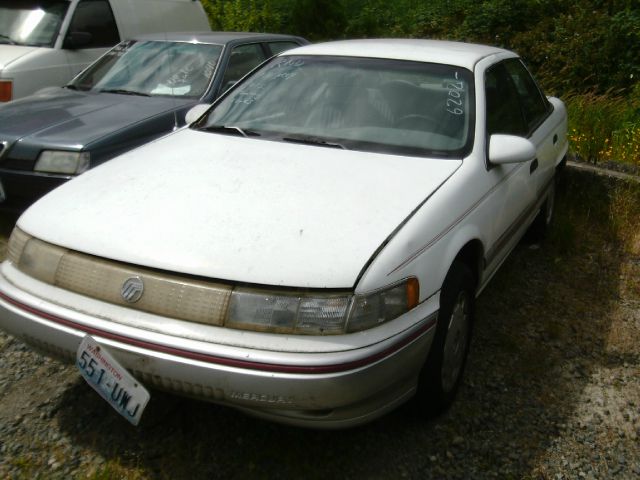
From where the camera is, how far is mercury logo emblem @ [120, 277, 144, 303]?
229cm

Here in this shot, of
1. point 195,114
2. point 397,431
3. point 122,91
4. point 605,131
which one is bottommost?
point 605,131

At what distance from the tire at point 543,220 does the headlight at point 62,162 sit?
300 cm

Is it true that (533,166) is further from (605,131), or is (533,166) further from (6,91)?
(6,91)

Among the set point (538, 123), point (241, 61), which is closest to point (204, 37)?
point (241, 61)

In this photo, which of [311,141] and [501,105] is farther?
[501,105]

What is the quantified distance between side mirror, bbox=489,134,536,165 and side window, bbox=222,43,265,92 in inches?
114

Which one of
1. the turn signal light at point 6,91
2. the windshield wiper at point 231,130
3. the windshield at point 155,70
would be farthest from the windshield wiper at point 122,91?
the windshield wiper at point 231,130

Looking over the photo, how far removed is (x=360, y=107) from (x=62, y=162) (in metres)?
2.02

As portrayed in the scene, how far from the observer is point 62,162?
427 cm

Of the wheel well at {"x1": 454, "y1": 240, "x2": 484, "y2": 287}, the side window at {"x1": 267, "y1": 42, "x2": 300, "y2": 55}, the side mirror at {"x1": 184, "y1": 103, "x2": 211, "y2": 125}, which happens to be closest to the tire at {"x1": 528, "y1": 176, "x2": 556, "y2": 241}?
the wheel well at {"x1": 454, "y1": 240, "x2": 484, "y2": 287}

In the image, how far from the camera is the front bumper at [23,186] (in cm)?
426

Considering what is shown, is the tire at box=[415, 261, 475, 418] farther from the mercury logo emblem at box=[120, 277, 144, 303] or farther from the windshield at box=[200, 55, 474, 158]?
the mercury logo emblem at box=[120, 277, 144, 303]

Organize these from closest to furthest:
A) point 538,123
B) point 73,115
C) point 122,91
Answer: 1. point 538,123
2. point 73,115
3. point 122,91

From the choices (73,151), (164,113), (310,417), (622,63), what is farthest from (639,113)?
(310,417)
